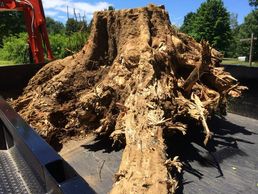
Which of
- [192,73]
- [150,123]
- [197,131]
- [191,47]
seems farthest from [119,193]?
[191,47]

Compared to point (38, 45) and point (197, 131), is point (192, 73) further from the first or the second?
point (38, 45)

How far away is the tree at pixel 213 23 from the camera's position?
4612 cm

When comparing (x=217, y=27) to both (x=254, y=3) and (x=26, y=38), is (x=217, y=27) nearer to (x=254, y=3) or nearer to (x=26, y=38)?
(x=254, y=3)

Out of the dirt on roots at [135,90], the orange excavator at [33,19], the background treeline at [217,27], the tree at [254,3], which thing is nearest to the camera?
the dirt on roots at [135,90]

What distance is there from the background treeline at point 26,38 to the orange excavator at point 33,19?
0.53 m

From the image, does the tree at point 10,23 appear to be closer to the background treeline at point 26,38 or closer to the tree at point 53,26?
the background treeline at point 26,38

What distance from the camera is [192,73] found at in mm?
3447

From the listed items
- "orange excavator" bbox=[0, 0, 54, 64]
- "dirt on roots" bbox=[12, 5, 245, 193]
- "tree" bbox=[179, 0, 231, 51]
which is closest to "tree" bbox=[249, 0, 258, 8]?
"tree" bbox=[179, 0, 231, 51]

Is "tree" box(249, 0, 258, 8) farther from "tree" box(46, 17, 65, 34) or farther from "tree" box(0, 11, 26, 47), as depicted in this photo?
"tree" box(0, 11, 26, 47)

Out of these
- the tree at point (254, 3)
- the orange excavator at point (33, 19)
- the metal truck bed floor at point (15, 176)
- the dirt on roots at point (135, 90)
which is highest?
the tree at point (254, 3)

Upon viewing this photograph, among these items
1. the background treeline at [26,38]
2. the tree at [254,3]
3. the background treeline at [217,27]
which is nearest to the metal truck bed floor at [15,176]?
the background treeline at [26,38]

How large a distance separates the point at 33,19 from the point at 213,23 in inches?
1638

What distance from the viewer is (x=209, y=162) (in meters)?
2.87

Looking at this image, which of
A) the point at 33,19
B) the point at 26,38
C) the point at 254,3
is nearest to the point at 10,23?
the point at 26,38
